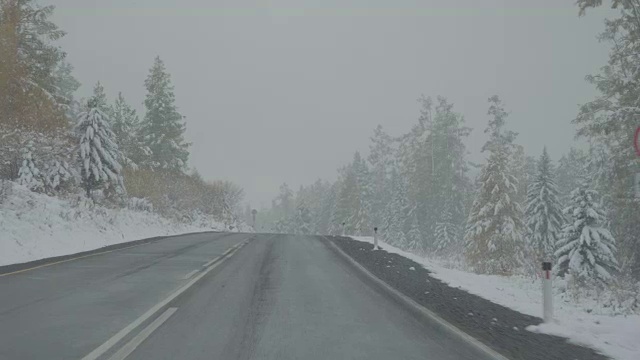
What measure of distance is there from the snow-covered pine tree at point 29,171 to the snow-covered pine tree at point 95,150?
7.75 feet

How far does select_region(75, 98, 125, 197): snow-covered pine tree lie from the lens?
22859mm

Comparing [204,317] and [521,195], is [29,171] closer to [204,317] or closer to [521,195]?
[204,317]

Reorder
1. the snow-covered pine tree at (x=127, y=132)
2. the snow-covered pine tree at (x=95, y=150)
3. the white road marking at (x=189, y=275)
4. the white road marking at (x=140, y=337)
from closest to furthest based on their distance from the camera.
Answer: the white road marking at (x=140, y=337) < the white road marking at (x=189, y=275) < the snow-covered pine tree at (x=95, y=150) < the snow-covered pine tree at (x=127, y=132)

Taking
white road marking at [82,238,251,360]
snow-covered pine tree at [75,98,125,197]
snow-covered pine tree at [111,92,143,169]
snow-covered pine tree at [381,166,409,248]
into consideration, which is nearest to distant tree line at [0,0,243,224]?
snow-covered pine tree at [75,98,125,197]

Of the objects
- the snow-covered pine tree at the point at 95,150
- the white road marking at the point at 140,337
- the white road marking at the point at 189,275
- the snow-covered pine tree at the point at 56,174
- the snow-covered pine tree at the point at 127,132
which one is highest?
the snow-covered pine tree at the point at 127,132

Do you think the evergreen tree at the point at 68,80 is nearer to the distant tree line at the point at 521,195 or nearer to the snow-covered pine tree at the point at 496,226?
the distant tree line at the point at 521,195

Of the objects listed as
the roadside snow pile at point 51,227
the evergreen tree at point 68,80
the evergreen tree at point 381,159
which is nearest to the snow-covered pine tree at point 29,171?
the roadside snow pile at point 51,227

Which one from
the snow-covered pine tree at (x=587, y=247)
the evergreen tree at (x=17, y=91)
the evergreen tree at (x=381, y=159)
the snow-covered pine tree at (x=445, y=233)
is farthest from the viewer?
the evergreen tree at (x=381, y=159)

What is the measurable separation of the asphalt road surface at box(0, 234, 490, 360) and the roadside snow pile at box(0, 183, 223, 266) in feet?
11.1

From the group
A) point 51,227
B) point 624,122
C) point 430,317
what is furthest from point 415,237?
point 430,317

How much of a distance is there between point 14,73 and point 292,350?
17.2m

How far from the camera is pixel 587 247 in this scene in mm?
16703

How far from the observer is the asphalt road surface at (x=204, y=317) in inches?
214

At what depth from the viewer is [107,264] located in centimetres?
1309
